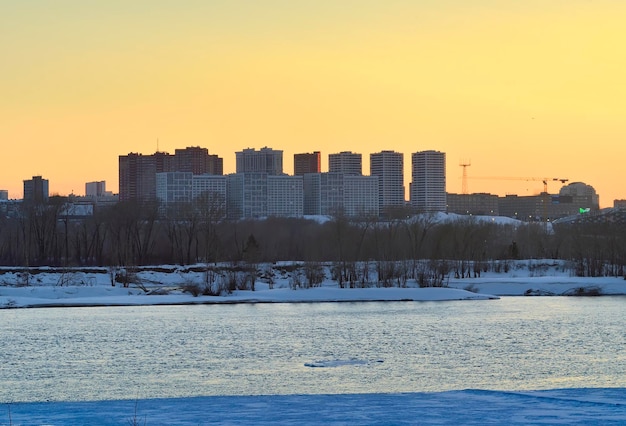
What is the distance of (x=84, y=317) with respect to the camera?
37156mm

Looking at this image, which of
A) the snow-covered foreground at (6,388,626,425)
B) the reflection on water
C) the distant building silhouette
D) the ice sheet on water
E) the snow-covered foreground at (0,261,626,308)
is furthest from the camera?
the distant building silhouette

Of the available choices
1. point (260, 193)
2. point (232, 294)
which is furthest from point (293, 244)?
point (260, 193)

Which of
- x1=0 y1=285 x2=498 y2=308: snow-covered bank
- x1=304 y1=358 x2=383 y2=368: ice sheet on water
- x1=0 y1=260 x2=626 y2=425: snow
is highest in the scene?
x1=0 y1=285 x2=498 y2=308: snow-covered bank

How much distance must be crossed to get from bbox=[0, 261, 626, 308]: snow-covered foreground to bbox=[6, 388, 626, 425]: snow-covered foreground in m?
29.1

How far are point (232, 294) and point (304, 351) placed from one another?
23.6m

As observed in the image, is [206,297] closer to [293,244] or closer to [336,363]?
[336,363]

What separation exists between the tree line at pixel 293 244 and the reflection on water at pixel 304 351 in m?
17.7

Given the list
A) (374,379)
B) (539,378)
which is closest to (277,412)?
(374,379)

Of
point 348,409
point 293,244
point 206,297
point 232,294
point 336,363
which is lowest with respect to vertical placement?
point 336,363

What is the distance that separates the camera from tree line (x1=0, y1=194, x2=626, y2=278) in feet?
200

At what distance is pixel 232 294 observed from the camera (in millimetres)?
48219

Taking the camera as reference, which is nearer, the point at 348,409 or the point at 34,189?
the point at 348,409

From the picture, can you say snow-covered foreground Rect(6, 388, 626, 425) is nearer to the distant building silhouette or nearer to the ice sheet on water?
the ice sheet on water

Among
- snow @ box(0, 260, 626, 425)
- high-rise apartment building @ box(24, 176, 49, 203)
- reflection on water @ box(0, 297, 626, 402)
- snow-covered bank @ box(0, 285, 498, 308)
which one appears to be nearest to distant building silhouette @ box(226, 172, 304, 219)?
high-rise apartment building @ box(24, 176, 49, 203)
